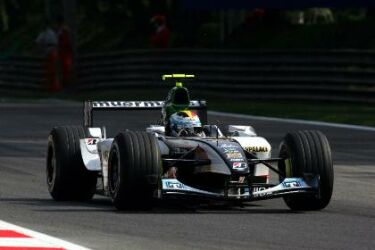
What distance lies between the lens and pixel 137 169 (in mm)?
12062

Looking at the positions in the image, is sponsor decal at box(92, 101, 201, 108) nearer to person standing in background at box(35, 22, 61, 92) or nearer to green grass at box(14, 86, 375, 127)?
green grass at box(14, 86, 375, 127)

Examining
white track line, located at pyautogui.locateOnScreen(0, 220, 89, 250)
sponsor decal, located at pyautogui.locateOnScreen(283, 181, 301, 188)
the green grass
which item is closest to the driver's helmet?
sponsor decal, located at pyautogui.locateOnScreen(283, 181, 301, 188)

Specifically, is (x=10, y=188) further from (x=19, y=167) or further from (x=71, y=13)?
(x=71, y=13)

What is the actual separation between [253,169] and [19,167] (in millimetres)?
5326

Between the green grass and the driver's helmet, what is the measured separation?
12209mm

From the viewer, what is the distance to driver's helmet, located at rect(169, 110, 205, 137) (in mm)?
13234

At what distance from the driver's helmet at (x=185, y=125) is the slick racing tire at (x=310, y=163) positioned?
3.21 feet

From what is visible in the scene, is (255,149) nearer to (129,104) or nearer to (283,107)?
(129,104)

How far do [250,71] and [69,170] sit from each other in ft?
61.9

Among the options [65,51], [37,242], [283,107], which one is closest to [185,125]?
[37,242]

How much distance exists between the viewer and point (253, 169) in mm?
12914

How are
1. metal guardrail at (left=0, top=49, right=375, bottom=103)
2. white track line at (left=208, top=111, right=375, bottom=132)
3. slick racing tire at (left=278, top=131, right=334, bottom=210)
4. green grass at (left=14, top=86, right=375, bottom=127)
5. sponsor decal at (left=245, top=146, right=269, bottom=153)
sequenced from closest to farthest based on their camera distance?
slick racing tire at (left=278, top=131, right=334, bottom=210), sponsor decal at (left=245, top=146, right=269, bottom=153), white track line at (left=208, top=111, right=375, bottom=132), green grass at (left=14, top=86, right=375, bottom=127), metal guardrail at (left=0, top=49, right=375, bottom=103)

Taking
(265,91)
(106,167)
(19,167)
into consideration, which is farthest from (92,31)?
(106,167)

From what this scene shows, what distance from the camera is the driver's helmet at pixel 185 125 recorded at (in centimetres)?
1323
